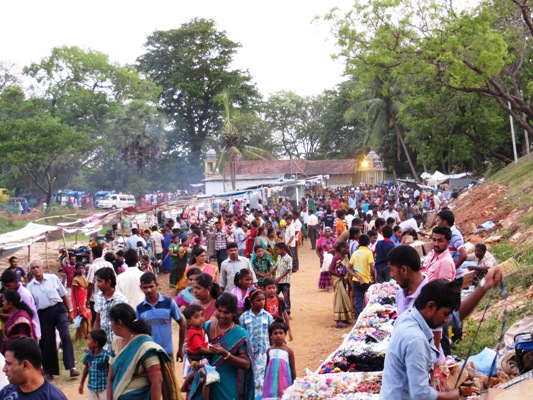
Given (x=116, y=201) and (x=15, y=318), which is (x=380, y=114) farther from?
(x=15, y=318)

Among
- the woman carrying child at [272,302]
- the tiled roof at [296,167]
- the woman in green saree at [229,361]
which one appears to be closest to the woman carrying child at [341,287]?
the woman carrying child at [272,302]

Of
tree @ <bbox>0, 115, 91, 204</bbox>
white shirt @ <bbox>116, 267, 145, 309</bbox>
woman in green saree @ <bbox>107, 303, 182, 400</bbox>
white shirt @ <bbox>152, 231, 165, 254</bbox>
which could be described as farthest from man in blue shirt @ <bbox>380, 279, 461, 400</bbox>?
tree @ <bbox>0, 115, 91, 204</bbox>

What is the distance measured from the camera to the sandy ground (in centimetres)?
954

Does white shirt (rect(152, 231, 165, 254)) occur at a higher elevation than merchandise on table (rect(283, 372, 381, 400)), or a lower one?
higher

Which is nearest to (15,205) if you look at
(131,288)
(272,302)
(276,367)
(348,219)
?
(348,219)

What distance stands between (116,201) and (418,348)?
161 ft

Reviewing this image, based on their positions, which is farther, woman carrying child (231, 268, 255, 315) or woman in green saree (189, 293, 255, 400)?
woman carrying child (231, 268, 255, 315)

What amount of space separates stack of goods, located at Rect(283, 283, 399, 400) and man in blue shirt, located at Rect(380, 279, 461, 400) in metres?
2.40

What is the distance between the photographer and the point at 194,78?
63.2 m

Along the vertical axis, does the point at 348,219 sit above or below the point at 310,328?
above

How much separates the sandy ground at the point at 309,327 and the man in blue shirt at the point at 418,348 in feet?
17.4

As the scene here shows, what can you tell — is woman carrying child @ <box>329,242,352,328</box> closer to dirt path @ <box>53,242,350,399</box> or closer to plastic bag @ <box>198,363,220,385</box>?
dirt path @ <box>53,242,350,399</box>

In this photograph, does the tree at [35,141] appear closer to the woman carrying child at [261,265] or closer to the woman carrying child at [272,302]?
the woman carrying child at [261,265]

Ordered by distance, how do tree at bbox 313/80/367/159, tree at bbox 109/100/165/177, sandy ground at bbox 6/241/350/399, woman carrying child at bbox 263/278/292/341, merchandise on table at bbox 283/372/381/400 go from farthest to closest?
tree at bbox 313/80/367/159 < tree at bbox 109/100/165/177 < sandy ground at bbox 6/241/350/399 < woman carrying child at bbox 263/278/292/341 < merchandise on table at bbox 283/372/381/400
